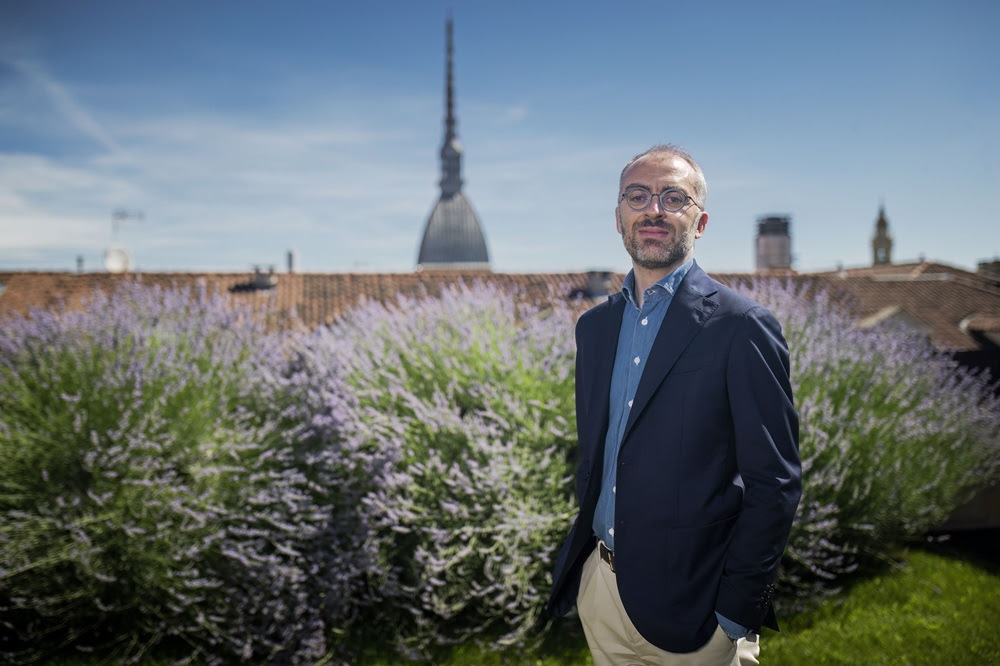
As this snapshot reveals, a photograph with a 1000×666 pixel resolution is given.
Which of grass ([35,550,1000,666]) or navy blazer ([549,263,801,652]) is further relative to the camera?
grass ([35,550,1000,666])

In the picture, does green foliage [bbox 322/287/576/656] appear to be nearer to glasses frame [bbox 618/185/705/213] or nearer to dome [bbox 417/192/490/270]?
glasses frame [bbox 618/185/705/213]

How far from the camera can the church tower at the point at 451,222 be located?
90.4 m

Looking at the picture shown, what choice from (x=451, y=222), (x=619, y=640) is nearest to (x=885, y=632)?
(x=619, y=640)

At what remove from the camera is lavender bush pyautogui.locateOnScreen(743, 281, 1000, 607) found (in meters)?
5.00

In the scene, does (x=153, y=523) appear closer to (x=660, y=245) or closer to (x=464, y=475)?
(x=464, y=475)

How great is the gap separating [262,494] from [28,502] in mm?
1451

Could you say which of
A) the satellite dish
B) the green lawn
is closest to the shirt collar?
the green lawn

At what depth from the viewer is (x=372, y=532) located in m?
4.52

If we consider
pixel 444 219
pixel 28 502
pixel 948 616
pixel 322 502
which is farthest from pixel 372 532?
pixel 444 219

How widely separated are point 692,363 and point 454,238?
296 ft

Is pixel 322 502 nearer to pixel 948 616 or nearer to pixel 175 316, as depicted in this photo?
pixel 175 316

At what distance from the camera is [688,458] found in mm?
2055

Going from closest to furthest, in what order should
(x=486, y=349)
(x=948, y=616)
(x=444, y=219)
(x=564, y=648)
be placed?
(x=564, y=648), (x=948, y=616), (x=486, y=349), (x=444, y=219)

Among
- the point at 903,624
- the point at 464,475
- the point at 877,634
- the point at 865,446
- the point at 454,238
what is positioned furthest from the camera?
the point at 454,238
